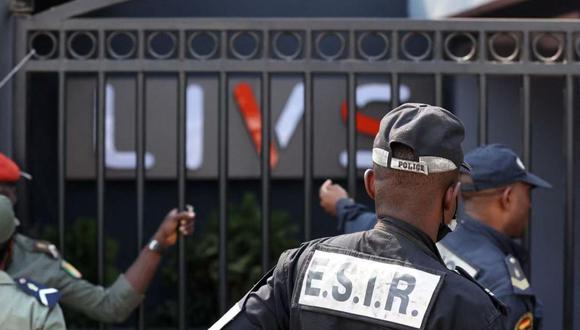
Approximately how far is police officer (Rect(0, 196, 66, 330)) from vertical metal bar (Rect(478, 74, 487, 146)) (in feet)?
5.61

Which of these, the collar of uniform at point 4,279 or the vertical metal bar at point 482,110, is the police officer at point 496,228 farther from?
the collar of uniform at point 4,279

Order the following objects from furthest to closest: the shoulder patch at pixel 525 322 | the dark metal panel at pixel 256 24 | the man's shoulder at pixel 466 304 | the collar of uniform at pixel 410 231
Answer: the dark metal panel at pixel 256 24
the shoulder patch at pixel 525 322
the collar of uniform at pixel 410 231
the man's shoulder at pixel 466 304

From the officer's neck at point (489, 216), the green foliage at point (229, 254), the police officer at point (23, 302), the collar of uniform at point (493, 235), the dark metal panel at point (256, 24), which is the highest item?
the dark metal panel at point (256, 24)

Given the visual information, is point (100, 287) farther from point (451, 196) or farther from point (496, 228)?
point (451, 196)

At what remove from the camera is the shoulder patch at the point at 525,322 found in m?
3.25

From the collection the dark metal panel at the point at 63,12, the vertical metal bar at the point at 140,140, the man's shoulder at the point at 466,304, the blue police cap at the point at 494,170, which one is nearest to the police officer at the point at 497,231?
the blue police cap at the point at 494,170

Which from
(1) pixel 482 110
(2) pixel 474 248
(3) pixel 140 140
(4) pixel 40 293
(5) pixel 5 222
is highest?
(1) pixel 482 110

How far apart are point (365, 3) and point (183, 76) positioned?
399 centimetres

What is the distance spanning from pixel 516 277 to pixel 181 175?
4.35 feet

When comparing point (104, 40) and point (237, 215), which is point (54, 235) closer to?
point (237, 215)

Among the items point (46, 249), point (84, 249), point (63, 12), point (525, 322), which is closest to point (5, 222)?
point (46, 249)

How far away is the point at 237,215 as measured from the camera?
24.4ft

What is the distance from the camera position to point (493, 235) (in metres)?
3.47

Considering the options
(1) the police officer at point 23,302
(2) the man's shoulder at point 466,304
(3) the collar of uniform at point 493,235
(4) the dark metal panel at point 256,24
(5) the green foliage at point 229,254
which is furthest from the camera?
(5) the green foliage at point 229,254
